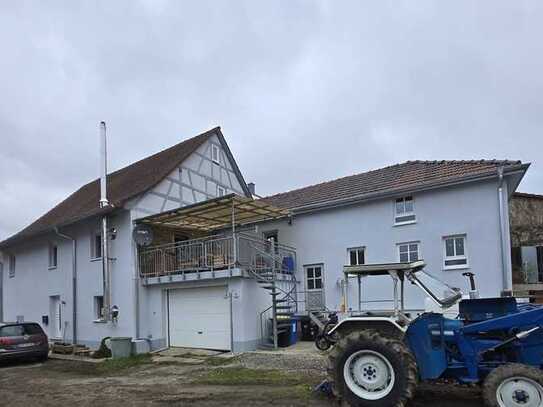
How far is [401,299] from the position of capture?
786cm

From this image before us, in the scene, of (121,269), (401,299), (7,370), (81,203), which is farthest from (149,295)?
(401,299)

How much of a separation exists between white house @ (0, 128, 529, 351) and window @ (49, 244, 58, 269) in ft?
0.16

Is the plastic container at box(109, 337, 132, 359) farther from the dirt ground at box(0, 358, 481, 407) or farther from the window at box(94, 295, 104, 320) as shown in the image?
the window at box(94, 295, 104, 320)

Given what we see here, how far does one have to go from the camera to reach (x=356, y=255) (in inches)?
701

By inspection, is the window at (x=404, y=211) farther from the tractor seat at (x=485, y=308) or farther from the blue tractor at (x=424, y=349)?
the blue tractor at (x=424, y=349)

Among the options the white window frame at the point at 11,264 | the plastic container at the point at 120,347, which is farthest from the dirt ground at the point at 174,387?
the white window frame at the point at 11,264

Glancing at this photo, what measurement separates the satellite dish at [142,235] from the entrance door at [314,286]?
5703 mm

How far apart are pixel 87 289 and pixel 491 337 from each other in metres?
15.1

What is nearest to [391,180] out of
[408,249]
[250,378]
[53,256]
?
[408,249]

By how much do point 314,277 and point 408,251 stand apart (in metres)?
3.81

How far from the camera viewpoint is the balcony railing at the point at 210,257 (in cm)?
1588

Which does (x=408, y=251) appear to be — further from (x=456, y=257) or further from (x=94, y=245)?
(x=94, y=245)

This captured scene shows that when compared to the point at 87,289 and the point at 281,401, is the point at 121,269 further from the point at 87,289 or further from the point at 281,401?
the point at 281,401

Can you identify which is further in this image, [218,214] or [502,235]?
[218,214]
